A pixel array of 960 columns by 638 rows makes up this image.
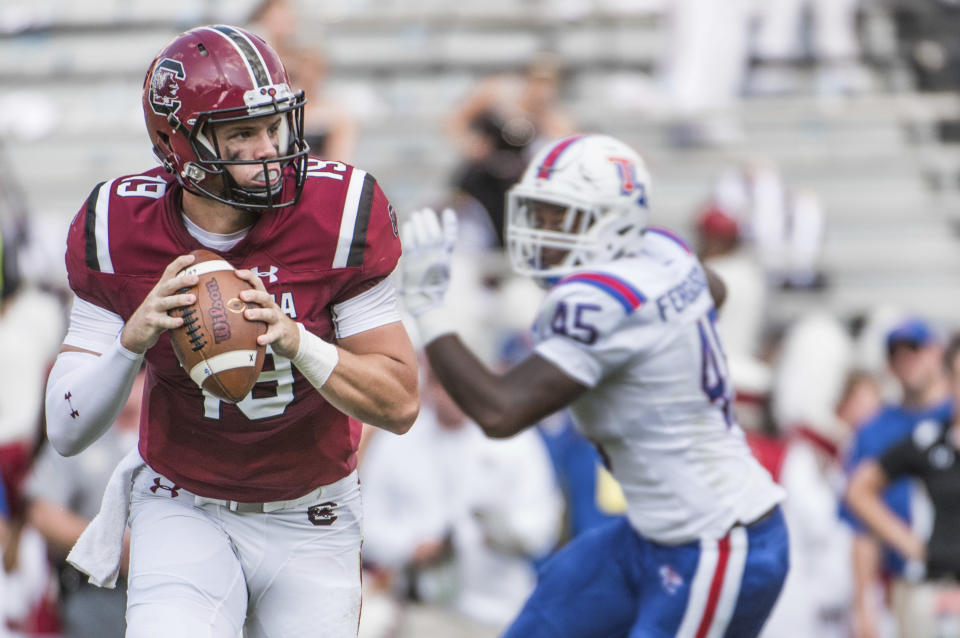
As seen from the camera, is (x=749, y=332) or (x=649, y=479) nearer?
(x=649, y=479)

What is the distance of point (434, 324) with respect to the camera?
394 cm

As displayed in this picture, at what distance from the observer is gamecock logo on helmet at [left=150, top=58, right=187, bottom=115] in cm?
304

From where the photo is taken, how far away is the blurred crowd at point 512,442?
5.22 meters

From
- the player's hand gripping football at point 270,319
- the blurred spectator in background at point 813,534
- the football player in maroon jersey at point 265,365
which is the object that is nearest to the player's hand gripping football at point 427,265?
the football player in maroon jersey at point 265,365

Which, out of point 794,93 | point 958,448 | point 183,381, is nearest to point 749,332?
point 958,448

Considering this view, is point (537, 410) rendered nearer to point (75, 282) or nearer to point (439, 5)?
point (75, 282)

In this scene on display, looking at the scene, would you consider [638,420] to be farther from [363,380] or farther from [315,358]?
[315,358]

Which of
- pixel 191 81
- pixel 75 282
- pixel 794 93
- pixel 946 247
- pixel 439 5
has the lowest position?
pixel 946 247

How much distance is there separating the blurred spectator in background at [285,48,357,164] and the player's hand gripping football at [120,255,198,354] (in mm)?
3648

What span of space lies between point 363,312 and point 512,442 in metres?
3.32

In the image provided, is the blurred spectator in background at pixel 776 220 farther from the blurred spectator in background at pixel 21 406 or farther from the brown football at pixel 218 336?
the brown football at pixel 218 336

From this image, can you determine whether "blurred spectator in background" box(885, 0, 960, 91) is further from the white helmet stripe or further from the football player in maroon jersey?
the white helmet stripe

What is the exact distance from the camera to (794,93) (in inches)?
425

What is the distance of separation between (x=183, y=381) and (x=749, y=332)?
5186 mm
